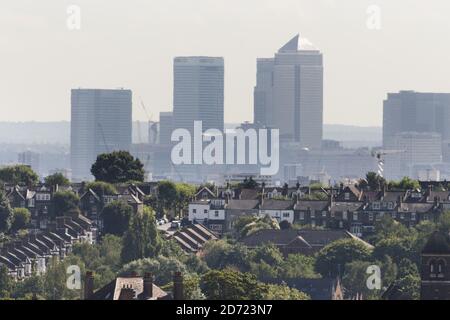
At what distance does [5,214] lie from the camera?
286 ft

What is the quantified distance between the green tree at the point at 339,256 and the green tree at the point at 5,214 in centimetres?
1914

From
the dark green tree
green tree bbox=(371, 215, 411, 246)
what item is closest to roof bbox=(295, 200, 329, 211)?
the dark green tree

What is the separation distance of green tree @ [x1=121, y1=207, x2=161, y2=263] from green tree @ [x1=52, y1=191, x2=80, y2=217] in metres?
15.6

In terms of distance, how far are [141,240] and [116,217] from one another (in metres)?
14.1

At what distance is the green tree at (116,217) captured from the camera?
8375cm

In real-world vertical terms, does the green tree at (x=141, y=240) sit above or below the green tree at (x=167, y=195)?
below

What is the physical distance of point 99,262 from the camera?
6462cm

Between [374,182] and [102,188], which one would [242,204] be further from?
[374,182]

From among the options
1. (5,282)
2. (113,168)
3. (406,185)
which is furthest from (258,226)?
(5,282)

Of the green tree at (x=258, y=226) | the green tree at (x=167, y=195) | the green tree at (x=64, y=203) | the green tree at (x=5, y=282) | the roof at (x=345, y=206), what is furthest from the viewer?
the green tree at (x=167, y=195)

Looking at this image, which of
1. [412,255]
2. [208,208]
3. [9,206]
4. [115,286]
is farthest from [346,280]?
[208,208]

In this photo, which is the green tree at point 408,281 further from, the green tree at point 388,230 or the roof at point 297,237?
the roof at point 297,237

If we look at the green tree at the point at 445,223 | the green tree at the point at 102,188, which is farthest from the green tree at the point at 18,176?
the green tree at the point at 445,223

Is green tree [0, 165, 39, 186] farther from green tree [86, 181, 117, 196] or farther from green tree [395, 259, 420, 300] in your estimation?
green tree [395, 259, 420, 300]
